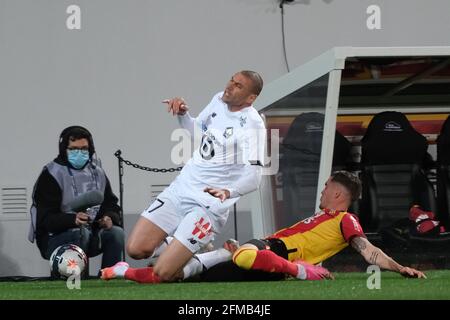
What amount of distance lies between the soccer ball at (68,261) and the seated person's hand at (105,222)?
0.74 m

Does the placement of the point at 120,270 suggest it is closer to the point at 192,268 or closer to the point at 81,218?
the point at 192,268

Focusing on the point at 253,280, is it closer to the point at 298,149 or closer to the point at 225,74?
the point at 298,149

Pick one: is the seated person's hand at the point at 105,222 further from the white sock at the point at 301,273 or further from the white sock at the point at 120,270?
the white sock at the point at 301,273

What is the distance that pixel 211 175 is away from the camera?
8.24 metres

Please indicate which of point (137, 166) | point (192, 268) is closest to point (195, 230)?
point (192, 268)

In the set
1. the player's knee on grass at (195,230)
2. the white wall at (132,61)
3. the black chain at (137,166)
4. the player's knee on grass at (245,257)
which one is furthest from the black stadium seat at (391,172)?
the player's knee on grass at (245,257)

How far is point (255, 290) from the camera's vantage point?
6887 millimetres

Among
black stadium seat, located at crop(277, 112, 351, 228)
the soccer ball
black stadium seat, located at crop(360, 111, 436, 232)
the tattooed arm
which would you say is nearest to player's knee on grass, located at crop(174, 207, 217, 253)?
the tattooed arm

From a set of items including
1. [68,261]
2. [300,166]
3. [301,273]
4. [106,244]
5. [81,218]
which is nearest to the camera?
[301,273]

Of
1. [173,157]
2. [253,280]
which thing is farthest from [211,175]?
[173,157]

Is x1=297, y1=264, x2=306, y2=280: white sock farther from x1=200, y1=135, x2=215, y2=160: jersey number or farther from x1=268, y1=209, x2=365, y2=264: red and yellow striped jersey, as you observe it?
x1=200, y1=135, x2=215, y2=160: jersey number

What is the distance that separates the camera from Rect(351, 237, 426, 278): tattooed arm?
7645mm

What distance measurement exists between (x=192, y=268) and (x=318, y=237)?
838mm
